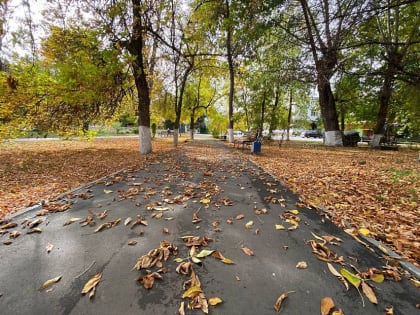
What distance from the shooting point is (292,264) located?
2.22m

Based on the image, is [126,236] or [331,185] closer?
[126,236]

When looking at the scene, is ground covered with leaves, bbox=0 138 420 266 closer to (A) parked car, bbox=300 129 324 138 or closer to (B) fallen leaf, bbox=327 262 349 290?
(B) fallen leaf, bbox=327 262 349 290

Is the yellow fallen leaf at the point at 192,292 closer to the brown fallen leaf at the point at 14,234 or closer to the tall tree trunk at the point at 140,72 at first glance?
A: the brown fallen leaf at the point at 14,234

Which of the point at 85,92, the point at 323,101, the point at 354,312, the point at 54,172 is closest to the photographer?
the point at 354,312

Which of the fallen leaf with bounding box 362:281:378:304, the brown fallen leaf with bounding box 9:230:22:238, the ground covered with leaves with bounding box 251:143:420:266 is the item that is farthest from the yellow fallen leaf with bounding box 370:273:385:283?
the brown fallen leaf with bounding box 9:230:22:238

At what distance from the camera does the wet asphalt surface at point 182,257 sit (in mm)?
1726

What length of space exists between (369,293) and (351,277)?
19 cm

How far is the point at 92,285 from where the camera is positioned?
189 cm

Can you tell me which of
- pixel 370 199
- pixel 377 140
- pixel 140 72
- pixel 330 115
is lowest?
pixel 370 199

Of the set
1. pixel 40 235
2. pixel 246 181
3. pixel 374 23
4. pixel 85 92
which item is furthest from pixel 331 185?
pixel 374 23

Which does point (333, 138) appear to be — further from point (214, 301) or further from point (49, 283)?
point (49, 283)

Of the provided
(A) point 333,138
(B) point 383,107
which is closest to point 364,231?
(A) point 333,138

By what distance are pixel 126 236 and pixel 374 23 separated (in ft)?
58.8

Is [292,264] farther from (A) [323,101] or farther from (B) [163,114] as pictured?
(B) [163,114]
